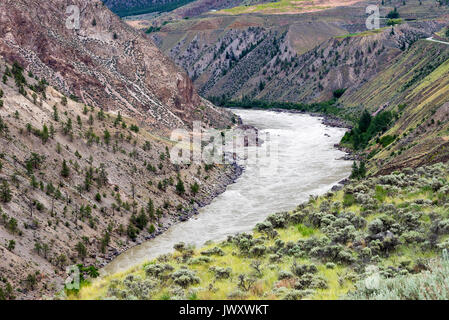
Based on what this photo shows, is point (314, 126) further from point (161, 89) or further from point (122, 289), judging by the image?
point (122, 289)

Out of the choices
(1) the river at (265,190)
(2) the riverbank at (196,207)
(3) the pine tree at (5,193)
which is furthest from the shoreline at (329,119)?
(3) the pine tree at (5,193)

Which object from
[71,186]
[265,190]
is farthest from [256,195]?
[71,186]

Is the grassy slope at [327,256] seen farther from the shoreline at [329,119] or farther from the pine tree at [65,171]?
the shoreline at [329,119]

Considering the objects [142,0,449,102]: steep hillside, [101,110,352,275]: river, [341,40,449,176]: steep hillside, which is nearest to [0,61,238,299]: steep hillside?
[101,110,352,275]: river

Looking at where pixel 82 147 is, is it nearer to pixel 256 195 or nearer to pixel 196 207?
pixel 196 207

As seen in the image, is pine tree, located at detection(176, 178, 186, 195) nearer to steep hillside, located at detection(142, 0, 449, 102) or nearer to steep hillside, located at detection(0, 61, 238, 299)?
steep hillside, located at detection(0, 61, 238, 299)

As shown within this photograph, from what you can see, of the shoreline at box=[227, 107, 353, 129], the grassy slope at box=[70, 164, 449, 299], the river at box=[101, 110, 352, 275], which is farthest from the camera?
the shoreline at box=[227, 107, 353, 129]
